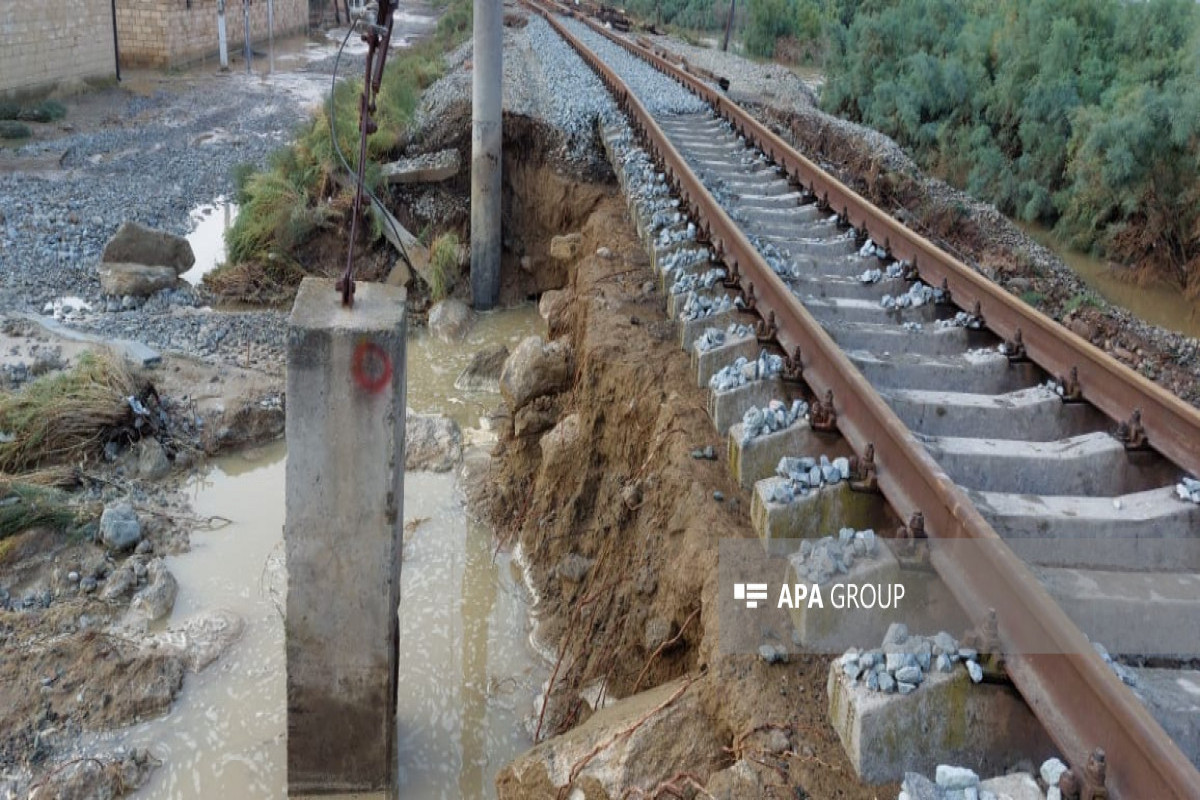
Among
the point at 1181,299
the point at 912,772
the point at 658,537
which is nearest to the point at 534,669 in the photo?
the point at 658,537

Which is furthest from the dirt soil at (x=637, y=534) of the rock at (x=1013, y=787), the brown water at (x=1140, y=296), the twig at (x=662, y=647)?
the brown water at (x=1140, y=296)

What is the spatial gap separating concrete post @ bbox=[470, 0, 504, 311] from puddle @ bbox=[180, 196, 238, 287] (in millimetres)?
3199

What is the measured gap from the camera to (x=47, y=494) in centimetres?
642

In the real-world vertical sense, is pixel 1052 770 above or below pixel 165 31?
below

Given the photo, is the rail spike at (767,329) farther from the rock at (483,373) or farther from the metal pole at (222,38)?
the metal pole at (222,38)

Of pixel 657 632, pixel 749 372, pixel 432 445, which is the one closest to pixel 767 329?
pixel 749 372

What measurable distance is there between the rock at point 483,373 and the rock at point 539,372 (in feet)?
6.64

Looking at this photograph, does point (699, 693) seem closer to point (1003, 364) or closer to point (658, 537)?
point (658, 537)

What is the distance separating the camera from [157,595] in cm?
580

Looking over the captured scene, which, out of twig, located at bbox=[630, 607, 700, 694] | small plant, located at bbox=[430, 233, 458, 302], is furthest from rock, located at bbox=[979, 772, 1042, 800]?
small plant, located at bbox=[430, 233, 458, 302]

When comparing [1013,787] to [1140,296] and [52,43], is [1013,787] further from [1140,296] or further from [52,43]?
[52,43]

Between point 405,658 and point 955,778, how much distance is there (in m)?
3.67

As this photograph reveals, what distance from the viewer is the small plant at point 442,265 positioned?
10805 millimetres

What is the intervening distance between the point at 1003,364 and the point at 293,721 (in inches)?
139
